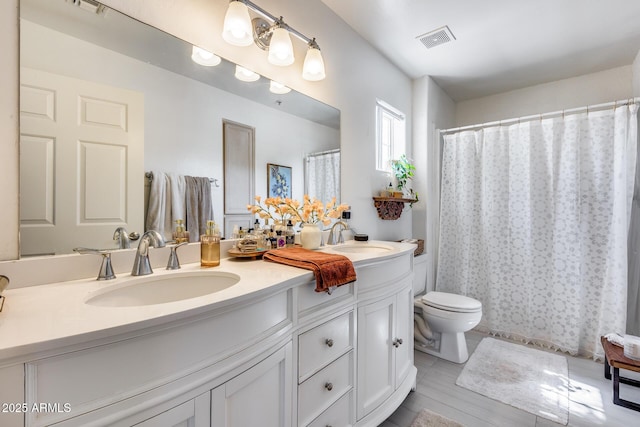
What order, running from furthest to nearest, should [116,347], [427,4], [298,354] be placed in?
[427,4] → [298,354] → [116,347]

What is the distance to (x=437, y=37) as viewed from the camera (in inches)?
80.6

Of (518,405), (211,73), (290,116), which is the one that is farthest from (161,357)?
(518,405)

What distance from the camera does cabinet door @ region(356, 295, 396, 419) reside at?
4.22 feet

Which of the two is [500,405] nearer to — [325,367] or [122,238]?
[325,367]

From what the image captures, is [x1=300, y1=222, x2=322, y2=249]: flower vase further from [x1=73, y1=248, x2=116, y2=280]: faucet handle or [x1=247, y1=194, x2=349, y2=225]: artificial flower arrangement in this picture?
[x1=73, y1=248, x2=116, y2=280]: faucet handle

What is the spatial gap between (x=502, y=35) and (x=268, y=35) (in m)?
1.76

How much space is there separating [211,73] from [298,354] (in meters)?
1.24

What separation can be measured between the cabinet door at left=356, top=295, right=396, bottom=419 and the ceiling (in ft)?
5.95

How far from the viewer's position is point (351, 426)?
1233 mm

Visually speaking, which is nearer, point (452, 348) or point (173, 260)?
point (173, 260)

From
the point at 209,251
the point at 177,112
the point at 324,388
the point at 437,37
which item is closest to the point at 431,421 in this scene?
the point at 324,388

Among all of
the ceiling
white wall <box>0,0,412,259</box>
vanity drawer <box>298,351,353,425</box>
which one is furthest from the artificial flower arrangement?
the ceiling

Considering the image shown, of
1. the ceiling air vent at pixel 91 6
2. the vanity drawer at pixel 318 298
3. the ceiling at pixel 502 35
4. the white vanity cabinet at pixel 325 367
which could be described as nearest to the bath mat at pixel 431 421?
the white vanity cabinet at pixel 325 367

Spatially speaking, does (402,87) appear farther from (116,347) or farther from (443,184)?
(116,347)
